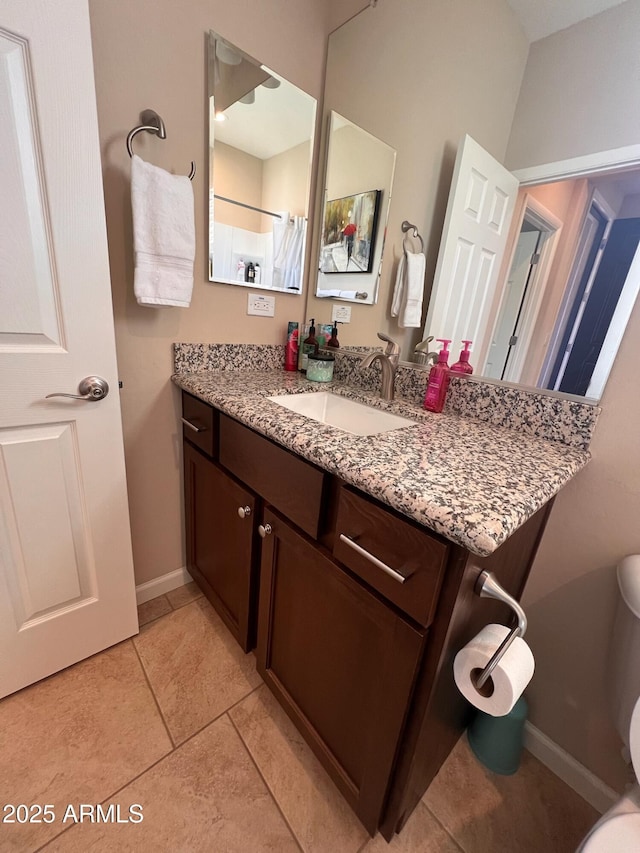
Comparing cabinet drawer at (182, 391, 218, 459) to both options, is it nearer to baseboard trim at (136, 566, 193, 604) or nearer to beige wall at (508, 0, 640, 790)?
baseboard trim at (136, 566, 193, 604)

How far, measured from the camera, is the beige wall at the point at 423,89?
3.15 ft

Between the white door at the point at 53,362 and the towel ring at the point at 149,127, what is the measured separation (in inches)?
5.7

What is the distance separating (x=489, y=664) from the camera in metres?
0.56

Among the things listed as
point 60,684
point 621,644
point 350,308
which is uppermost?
point 350,308

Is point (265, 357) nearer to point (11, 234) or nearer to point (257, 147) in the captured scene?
point (257, 147)

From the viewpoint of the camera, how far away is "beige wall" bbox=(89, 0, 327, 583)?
93cm

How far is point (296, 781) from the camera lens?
36.6 inches

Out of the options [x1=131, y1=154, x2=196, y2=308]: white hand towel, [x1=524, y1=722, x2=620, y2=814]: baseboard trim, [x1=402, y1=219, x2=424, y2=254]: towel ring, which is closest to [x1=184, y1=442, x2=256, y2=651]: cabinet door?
[x1=131, y1=154, x2=196, y2=308]: white hand towel

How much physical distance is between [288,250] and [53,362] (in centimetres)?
94

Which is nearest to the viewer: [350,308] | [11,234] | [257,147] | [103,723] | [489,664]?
[489,664]

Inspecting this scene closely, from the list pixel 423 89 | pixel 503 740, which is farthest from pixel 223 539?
pixel 423 89

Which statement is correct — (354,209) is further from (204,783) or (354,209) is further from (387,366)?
(204,783)

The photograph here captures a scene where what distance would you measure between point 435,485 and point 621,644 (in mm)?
639

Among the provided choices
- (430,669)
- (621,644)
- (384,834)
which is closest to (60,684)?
(384,834)
